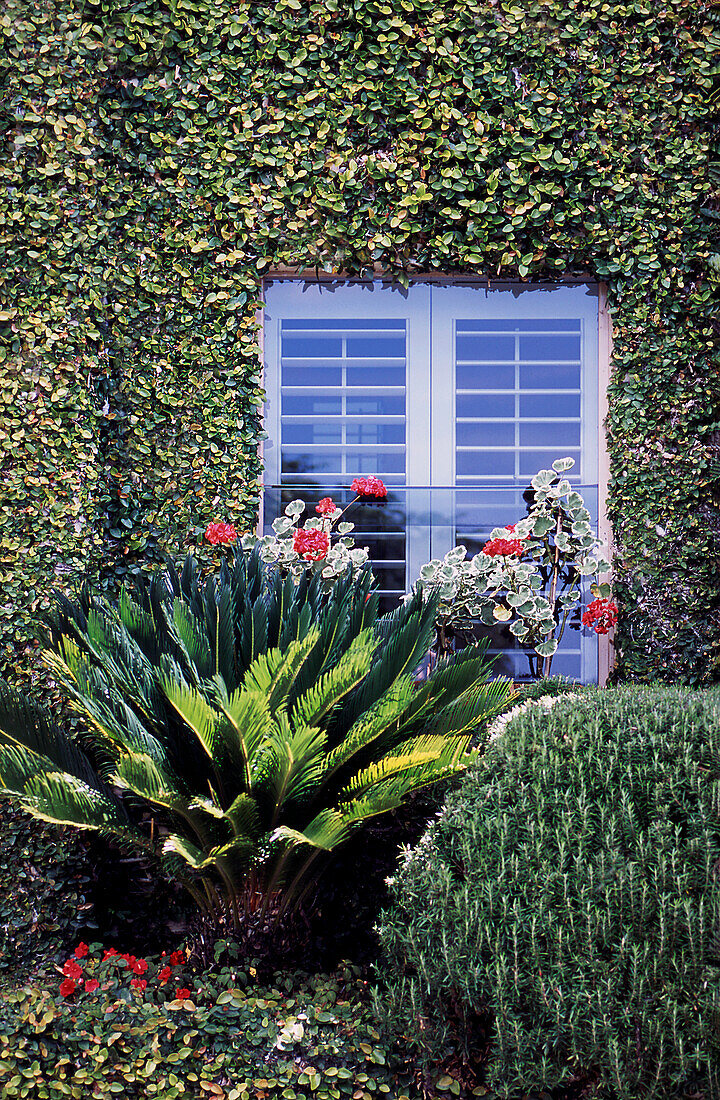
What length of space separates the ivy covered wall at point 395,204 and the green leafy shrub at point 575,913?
224 centimetres

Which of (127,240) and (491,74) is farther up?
(491,74)

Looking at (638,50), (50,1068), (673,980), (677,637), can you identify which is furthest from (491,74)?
(50,1068)

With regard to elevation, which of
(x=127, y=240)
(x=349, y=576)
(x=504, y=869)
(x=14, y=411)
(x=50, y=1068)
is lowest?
(x=50, y=1068)

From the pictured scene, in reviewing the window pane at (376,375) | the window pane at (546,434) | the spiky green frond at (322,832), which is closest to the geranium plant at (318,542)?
the window pane at (376,375)

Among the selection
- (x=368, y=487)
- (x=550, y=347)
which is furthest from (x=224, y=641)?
(x=550, y=347)

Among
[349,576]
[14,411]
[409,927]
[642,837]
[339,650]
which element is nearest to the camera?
[642,837]

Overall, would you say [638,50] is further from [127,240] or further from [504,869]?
[504,869]

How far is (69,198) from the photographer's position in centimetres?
417

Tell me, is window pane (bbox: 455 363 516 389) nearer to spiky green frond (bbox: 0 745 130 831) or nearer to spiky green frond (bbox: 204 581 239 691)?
spiky green frond (bbox: 204 581 239 691)

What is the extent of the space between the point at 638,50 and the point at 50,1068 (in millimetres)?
5389

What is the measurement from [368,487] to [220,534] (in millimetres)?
848

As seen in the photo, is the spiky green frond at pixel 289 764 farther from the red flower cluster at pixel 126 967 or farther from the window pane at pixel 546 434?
the window pane at pixel 546 434

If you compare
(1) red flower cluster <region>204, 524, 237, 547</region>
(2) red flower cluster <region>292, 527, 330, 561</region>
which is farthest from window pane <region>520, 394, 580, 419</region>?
(1) red flower cluster <region>204, 524, 237, 547</region>

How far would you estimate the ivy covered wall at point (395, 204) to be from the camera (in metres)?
4.38
